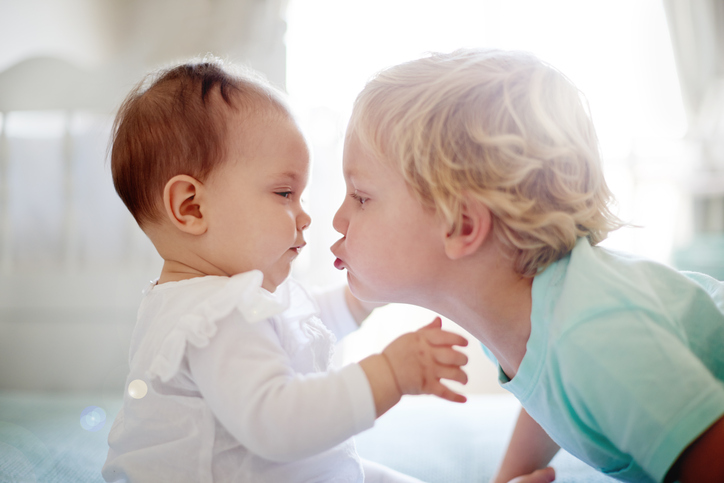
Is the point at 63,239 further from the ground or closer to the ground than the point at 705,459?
closer to the ground

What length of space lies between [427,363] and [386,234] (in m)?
0.23

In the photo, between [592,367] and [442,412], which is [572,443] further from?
[442,412]

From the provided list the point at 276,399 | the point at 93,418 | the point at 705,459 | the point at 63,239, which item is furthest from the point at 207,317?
the point at 63,239

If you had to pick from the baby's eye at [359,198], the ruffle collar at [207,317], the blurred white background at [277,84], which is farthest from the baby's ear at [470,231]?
the blurred white background at [277,84]

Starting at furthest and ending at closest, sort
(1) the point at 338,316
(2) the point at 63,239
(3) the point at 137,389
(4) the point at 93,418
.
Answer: (2) the point at 63,239 < (4) the point at 93,418 < (1) the point at 338,316 < (3) the point at 137,389

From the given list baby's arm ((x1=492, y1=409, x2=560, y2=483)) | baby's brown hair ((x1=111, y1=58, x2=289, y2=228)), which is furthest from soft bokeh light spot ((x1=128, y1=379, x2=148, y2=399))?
baby's arm ((x1=492, y1=409, x2=560, y2=483))

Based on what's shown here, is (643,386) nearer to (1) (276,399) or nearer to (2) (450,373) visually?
(2) (450,373)

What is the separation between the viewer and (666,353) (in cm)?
54

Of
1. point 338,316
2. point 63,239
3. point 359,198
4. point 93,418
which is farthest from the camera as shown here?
point 63,239

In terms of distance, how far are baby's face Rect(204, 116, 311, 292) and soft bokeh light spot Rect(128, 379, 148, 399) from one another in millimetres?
192

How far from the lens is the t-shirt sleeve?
20.9 inches

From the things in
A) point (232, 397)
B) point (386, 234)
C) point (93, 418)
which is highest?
point (386, 234)

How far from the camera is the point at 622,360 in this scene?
558mm

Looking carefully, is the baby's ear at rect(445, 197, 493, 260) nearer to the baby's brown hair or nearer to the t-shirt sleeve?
the t-shirt sleeve
